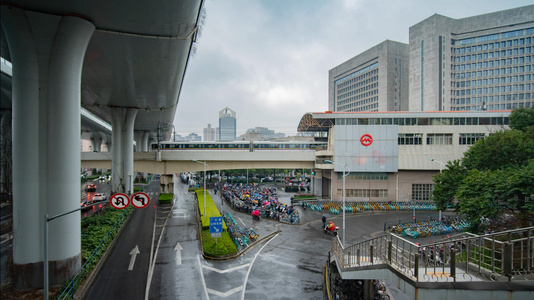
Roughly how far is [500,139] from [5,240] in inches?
1520

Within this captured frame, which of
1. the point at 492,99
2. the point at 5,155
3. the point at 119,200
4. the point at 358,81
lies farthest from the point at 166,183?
the point at 492,99

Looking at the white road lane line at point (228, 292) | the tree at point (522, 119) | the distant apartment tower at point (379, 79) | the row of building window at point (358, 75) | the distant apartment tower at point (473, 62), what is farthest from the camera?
the row of building window at point (358, 75)

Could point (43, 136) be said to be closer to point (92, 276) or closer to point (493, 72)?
point (92, 276)

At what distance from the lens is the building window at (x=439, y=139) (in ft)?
126

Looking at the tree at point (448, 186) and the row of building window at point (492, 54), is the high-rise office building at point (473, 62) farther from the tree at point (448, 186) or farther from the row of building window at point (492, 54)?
the tree at point (448, 186)

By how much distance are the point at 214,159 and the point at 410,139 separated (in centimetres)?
2606

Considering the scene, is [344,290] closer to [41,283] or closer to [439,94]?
[41,283]

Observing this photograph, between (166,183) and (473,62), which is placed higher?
(473,62)

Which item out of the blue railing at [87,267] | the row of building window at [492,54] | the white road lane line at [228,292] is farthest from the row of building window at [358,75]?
the white road lane line at [228,292]

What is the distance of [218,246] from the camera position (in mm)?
18062

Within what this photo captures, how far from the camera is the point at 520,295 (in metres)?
6.41

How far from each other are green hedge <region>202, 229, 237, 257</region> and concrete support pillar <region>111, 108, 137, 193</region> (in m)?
17.0

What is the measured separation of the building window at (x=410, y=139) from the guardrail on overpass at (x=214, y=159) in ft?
38.1

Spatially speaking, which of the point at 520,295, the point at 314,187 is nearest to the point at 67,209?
the point at 520,295
